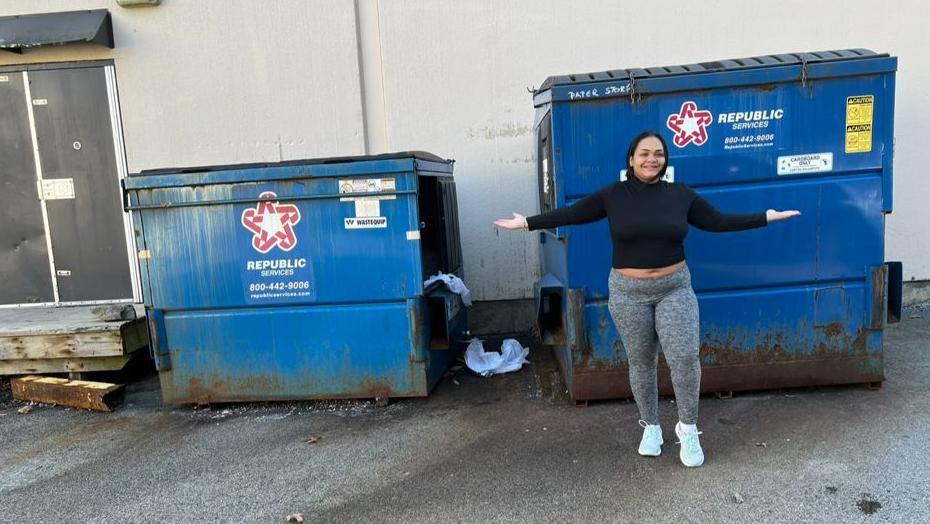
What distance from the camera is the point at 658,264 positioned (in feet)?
10.2

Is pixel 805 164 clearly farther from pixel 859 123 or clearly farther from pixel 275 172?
pixel 275 172

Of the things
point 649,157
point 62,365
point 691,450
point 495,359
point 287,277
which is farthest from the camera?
point 495,359

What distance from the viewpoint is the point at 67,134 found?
636 cm

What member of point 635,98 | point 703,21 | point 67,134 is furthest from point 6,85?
point 703,21

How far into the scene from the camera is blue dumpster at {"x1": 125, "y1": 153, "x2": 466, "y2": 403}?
4301 millimetres

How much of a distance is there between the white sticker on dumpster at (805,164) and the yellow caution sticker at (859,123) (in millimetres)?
162

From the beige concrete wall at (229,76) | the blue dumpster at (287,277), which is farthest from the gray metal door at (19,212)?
the blue dumpster at (287,277)

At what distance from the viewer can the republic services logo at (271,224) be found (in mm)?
4352

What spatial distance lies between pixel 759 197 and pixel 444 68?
11.6ft

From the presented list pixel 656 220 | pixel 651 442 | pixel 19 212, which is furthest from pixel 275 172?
pixel 19 212

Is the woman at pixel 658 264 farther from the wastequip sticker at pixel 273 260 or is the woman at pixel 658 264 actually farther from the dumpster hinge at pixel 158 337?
the dumpster hinge at pixel 158 337

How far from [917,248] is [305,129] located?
6719mm

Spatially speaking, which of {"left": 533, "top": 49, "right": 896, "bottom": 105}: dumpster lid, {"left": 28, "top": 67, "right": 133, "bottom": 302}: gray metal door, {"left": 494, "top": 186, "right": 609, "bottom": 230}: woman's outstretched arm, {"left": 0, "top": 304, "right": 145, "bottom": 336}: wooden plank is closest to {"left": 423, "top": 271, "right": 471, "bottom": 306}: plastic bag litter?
{"left": 494, "top": 186, "right": 609, "bottom": 230}: woman's outstretched arm

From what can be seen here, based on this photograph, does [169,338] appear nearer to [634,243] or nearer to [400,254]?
[400,254]
